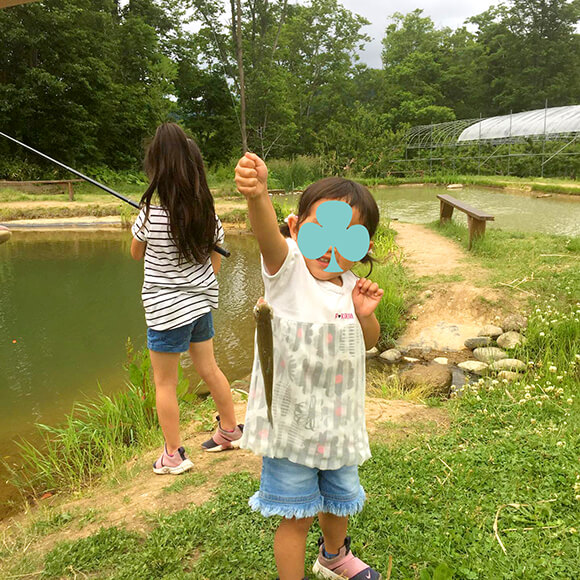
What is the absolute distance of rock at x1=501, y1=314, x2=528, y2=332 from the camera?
431 cm

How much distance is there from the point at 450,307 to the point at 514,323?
69cm

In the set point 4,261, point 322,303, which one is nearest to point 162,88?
point 4,261

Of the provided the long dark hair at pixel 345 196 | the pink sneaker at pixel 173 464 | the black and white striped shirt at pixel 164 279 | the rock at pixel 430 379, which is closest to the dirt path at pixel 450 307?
the rock at pixel 430 379

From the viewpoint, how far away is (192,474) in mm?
2305

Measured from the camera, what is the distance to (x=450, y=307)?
16.2 feet

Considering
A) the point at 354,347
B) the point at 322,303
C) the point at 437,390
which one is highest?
the point at 322,303

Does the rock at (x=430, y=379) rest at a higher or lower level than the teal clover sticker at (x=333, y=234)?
lower

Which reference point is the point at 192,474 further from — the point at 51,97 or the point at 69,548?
the point at 51,97

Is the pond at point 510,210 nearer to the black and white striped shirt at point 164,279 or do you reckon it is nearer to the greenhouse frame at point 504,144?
the greenhouse frame at point 504,144

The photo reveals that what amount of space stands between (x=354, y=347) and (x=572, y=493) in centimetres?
120

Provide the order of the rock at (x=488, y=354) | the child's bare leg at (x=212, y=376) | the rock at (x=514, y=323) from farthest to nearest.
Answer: the rock at (x=514, y=323) < the rock at (x=488, y=354) < the child's bare leg at (x=212, y=376)

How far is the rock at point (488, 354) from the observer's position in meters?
4.00

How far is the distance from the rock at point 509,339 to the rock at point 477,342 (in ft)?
0.32


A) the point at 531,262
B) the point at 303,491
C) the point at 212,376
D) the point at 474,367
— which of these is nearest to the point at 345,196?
the point at 303,491
